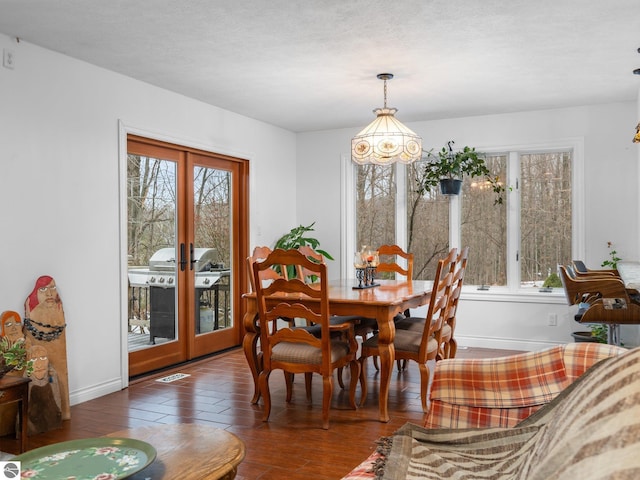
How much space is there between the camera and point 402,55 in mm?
3895

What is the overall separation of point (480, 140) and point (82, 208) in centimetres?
383

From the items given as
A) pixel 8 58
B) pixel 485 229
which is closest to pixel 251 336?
pixel 8 58

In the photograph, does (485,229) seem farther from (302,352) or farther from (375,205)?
(302,352)

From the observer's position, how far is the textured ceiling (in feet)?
10.2

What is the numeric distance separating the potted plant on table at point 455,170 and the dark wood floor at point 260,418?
208cm

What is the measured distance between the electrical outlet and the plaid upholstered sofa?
124 inches

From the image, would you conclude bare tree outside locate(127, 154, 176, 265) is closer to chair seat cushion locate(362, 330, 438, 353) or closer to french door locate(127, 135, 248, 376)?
french door locate(127, 135, 248, 376)

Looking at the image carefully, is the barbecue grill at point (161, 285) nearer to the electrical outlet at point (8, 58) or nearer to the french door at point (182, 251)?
the french door at point (182, 251)

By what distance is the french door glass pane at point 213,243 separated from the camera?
5361mm

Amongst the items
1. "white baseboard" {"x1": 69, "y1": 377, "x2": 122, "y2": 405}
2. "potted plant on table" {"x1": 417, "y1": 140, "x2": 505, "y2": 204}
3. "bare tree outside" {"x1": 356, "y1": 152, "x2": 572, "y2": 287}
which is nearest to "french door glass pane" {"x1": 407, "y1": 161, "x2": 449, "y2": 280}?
"bare tree outside" {"x1": 356, "y1": 152, "x2": 572, "y2": 287}

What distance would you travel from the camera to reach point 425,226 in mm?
6207

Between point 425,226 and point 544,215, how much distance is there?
1194 mm

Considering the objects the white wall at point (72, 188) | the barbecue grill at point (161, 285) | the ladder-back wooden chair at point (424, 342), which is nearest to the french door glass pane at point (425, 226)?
the barbecue grill at point (161, 285)

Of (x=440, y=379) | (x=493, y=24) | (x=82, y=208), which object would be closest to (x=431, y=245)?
(x=493, y=24)
